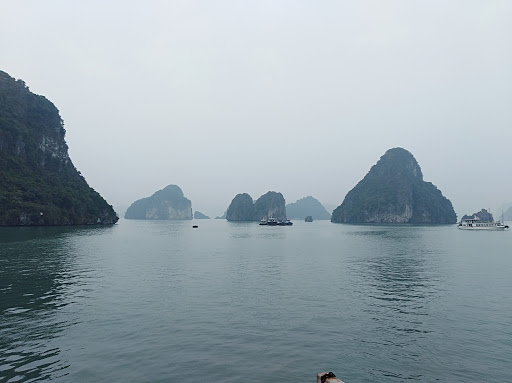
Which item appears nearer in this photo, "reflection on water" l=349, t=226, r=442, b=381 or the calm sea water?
the calm sea water

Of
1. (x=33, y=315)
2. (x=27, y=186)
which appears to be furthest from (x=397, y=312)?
(x=27, y=186)

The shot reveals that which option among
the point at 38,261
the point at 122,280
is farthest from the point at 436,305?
the point at 38,261

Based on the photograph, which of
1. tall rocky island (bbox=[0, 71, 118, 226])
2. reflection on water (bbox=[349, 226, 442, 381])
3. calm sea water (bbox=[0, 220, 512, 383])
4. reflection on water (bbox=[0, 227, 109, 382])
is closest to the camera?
reflection on water (bbox=[0, 227, 109, 382])

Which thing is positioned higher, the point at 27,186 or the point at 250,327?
the point at 27,186

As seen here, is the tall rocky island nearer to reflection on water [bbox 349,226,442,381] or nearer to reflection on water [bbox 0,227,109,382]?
reflection on water [bbox 0,227,109,382]

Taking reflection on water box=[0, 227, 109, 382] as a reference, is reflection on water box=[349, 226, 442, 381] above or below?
below

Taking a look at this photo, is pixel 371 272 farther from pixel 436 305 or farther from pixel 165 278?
pixel 165 278

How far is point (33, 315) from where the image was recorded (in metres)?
24.4

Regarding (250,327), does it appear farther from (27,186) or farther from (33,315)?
(27,186)

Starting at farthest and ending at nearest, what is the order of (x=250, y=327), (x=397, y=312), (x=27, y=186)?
1. (x=27, y=186)
2. (x=397, y=312)
3. (x=250, y=327)

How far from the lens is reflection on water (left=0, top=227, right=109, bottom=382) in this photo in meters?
16.0

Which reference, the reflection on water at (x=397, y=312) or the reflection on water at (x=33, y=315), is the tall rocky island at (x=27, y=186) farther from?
the reflection on water at (x=397, y=312)

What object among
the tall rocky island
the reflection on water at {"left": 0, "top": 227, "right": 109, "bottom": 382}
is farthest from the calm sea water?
the tall rocky island

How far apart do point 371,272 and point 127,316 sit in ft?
112
